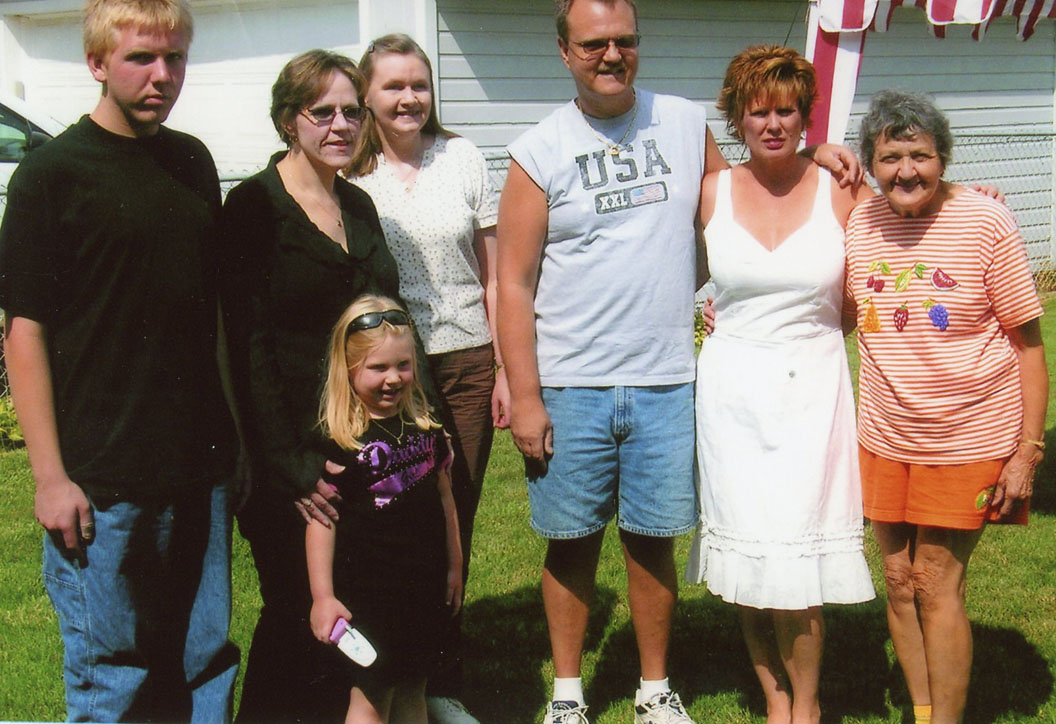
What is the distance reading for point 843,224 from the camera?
3221mm

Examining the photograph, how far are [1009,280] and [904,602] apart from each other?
944 mm

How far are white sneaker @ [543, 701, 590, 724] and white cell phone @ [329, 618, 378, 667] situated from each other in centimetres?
85

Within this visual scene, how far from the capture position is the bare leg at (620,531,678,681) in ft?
Result: 11.5

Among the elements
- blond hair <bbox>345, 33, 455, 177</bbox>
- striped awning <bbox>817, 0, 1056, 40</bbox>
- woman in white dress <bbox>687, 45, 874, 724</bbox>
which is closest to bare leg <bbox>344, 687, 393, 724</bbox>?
woman in white dress <bbox>687, 45, 874, 724</bbox>

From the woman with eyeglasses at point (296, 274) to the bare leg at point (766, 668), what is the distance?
130cm

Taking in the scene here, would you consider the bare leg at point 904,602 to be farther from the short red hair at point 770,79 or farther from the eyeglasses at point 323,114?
the eyeglasses at point 323,114

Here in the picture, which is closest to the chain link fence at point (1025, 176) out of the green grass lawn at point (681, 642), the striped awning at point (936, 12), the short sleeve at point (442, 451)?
the striped awning at point (936, 12)

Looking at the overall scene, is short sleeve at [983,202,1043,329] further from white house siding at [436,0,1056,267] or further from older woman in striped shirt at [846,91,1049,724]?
white house siding at [436,0,1056,267]

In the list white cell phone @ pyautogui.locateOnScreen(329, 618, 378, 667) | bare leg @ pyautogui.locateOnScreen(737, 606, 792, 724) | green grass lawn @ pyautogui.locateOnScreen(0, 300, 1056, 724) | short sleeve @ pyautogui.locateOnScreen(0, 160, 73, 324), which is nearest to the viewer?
short sleeve @ pyautogui.locateOnScreen(0, 160, 73, 324)

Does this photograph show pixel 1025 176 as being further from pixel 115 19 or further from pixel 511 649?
pixel 115 19

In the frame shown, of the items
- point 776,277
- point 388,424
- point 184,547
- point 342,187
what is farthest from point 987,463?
point 184,547

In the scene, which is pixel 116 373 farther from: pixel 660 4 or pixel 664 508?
pixel 660 4

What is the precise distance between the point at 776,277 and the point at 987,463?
28.4 inches

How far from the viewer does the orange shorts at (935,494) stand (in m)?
3.03
